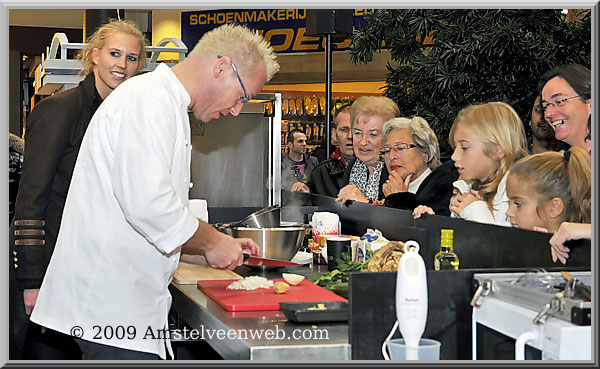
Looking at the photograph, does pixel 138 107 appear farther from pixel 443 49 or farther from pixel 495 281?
pixel 443 49

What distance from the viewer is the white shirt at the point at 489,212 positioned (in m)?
2.51

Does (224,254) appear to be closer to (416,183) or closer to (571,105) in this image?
(571,105)

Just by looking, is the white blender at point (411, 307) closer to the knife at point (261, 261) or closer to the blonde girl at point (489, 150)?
the knife at point (261, 261)

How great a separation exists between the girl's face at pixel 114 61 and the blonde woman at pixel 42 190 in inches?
2.9

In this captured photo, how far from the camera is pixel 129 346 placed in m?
1.91

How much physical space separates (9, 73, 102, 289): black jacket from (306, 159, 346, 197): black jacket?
6.77 ft

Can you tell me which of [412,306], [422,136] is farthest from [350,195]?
[412,306]

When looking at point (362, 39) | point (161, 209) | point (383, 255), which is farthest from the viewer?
point (362, 39)

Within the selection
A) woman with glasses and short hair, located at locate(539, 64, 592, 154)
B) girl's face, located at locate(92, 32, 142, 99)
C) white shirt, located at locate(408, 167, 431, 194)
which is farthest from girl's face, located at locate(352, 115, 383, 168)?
girl's face, located at locate(92, 32, 142, 99)

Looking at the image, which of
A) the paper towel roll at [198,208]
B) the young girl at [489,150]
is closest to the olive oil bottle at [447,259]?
the young girl at [489,150]

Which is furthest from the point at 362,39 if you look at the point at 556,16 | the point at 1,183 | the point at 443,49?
the point at 1,183

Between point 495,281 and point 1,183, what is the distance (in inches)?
41.7

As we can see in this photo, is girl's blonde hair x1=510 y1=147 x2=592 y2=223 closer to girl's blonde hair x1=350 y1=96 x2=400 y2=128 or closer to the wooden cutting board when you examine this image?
the wooden cutting board

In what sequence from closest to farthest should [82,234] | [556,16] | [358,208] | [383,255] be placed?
[82,234], [383,255], [358,208], [556,16]
